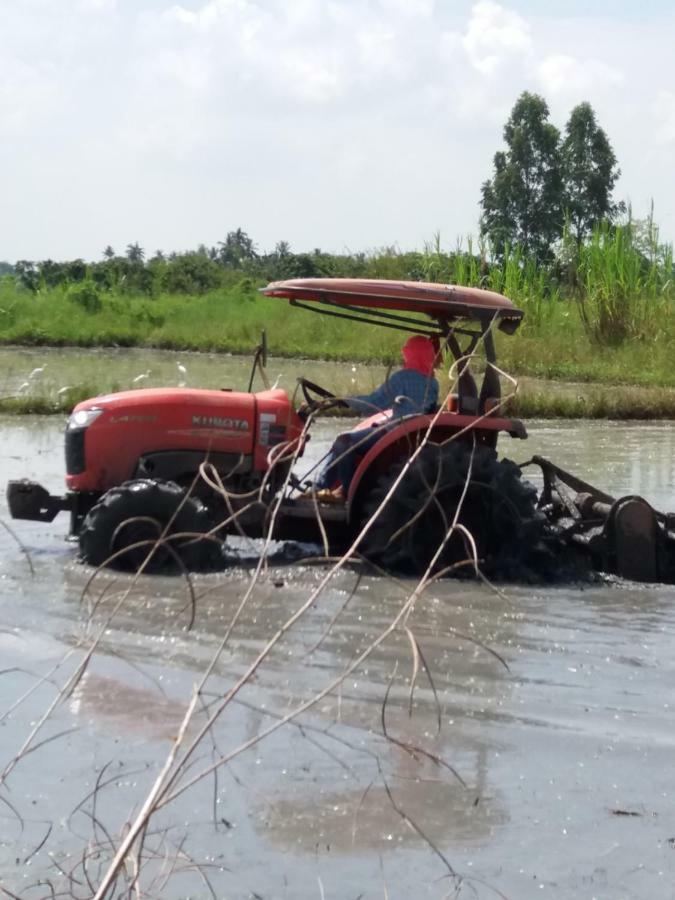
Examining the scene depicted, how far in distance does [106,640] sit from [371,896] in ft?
9.11

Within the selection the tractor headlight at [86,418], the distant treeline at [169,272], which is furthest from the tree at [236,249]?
the tractor headlight at [86,418]

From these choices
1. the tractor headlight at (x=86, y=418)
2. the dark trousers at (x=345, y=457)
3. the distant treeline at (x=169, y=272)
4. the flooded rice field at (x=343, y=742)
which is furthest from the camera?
the distant treeline at (x=169, y=272)

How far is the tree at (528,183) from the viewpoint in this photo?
4325 centimetres

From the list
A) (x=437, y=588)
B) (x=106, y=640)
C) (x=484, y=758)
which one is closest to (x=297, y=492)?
(x=437, y=588)

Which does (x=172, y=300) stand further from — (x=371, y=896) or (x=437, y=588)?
(x=371, y=896)

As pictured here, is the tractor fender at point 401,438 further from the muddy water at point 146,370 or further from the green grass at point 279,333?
the green grass at point 279,333

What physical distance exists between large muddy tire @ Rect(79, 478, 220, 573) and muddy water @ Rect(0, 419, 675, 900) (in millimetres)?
180

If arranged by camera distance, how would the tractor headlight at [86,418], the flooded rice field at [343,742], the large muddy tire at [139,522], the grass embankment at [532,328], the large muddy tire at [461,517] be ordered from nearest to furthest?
the flooded rice field at [343,742] < the large muddy tire at [139,522] < the large muddy tire at [461,517] < the tractor headlight at [86,418] < the grass embankment at [532,328]

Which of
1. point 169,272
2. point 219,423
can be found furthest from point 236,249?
point 219,423

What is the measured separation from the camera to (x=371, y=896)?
152 inches

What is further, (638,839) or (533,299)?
(533,299)

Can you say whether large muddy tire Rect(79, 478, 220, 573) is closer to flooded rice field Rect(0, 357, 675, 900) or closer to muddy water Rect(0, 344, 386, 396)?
flooded rice field Rect(0, 357, 675, 900)

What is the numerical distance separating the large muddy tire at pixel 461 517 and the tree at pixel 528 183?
35.3 metres

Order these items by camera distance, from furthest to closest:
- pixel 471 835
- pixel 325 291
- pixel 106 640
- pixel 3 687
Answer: pixel 325 291, pixel 106 640, pixel 3 687, pixel 471 835
